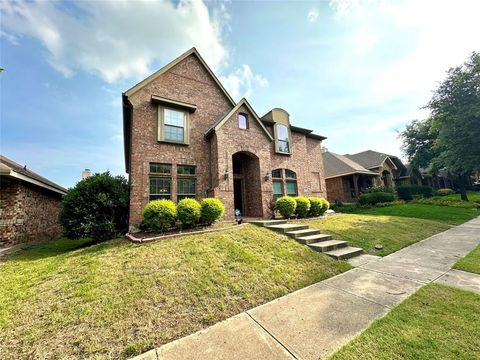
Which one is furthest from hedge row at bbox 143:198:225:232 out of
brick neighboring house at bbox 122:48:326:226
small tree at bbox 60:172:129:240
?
small tree at bbox 60:172:129:240

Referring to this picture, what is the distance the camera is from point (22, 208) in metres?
9.20

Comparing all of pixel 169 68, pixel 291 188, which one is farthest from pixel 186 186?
pixel 291 188

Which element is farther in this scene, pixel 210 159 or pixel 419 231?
pixel 210 159

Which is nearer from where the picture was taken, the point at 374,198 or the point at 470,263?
the point at 470,263

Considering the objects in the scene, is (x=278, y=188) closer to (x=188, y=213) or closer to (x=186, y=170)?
(x=186, y=170)

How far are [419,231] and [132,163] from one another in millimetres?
14167

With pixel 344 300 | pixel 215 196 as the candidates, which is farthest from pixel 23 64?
pixel 344 300

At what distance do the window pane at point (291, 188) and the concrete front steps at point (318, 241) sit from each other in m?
6.04

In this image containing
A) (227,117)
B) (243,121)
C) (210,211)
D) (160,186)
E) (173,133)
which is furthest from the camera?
(243,121)

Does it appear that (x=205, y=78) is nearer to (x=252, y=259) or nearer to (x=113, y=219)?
(x=113, y=219)

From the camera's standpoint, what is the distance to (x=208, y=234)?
289 inches

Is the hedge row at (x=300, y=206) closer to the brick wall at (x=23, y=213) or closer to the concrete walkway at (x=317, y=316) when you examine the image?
the concrete walkway at (x=317, y=316)

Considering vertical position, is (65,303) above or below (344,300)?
above

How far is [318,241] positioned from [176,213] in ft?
18.4
